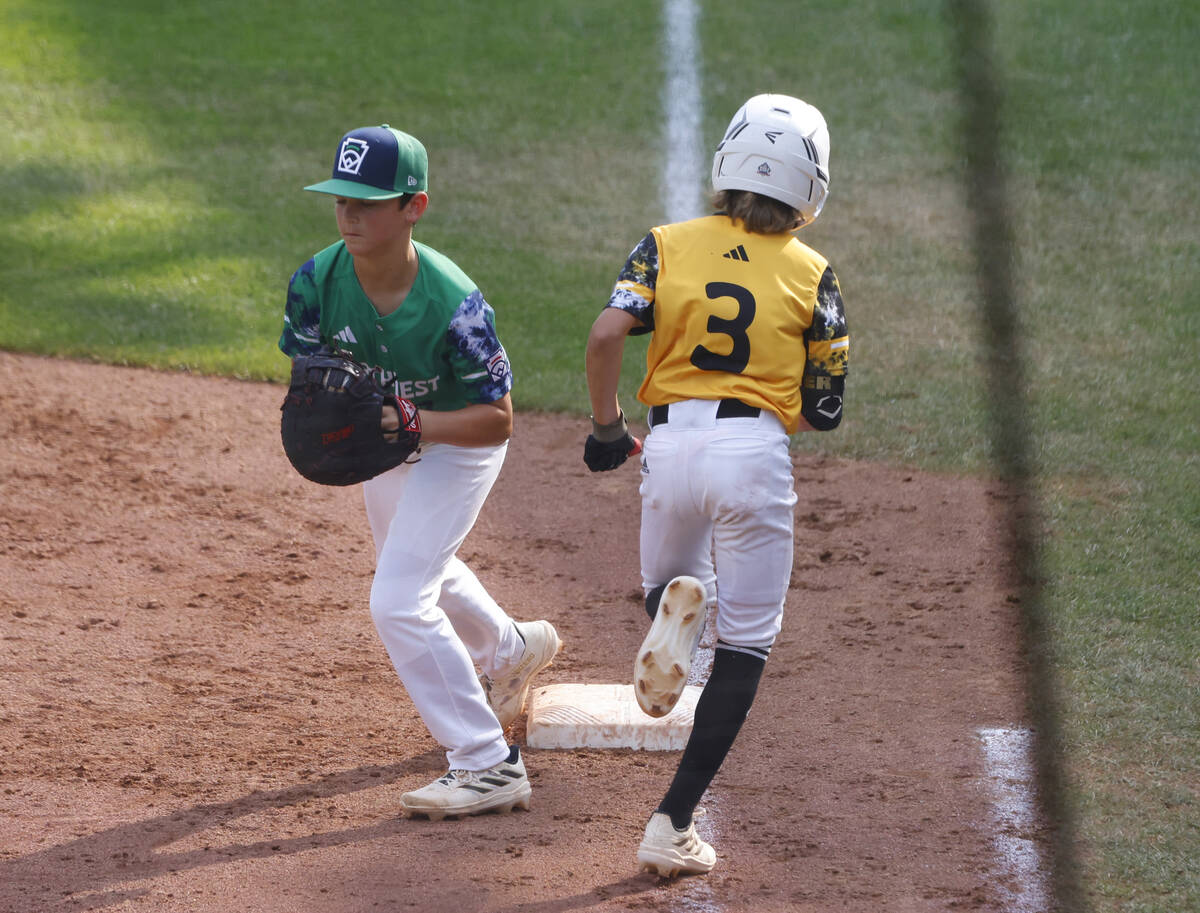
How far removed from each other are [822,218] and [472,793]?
6787mm

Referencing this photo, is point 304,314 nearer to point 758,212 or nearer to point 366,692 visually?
point 758,212

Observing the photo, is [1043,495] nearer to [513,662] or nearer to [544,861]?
[513,662]

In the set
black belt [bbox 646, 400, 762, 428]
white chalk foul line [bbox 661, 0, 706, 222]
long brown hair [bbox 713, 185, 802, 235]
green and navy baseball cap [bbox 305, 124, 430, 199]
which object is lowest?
black belt [bbox 646, 400, 762, 428]

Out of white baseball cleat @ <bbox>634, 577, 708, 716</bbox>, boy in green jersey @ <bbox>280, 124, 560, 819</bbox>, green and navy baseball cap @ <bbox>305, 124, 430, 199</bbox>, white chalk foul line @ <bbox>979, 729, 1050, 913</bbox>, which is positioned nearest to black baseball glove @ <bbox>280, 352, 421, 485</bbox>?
boy in green jersey @ <bbox>280, 124, 560, 819</bbox>

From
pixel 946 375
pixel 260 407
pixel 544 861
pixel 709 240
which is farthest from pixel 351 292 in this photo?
pixel 946 375

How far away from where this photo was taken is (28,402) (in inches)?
279

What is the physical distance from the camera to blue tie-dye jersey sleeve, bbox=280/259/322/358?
386 cm

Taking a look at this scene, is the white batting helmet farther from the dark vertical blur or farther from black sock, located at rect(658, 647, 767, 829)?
the dark vertical blur

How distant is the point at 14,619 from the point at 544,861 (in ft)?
8.17

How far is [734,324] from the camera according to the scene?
346 cm

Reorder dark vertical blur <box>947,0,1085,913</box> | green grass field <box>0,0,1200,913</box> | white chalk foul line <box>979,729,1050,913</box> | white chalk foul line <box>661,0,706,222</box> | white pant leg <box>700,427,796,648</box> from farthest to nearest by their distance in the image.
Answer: white chalk foul line <box>661,0,706,222</box>
green grass field <box>0,0,1200,913</box>
dark vertical blur <box>947,0,1085,913</box>
white chalk foul line <box>979,729,1050,913</box>
white pant leg <box>700,427,796,648</box>

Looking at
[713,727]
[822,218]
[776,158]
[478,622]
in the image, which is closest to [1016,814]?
[713,727]

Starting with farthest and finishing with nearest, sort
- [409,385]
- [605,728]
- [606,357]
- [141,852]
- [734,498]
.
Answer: [605,728] → [409,385] → [141,852] → [606,357] → [734,498]

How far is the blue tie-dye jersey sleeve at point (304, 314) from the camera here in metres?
3.86
